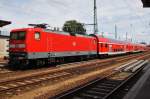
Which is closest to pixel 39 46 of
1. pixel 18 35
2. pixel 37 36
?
pixel 37 36

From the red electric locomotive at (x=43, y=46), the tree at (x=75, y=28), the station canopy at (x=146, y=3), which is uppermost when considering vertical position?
the tree at (x=75, y=28)

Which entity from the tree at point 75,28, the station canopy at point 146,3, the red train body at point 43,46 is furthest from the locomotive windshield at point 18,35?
the tree at point 75,28

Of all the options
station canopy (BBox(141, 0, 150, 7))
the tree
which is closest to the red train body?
the tree

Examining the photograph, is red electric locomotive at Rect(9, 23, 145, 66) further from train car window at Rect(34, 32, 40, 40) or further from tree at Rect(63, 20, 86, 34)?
tree at Rect(63, 20, 86, 34)

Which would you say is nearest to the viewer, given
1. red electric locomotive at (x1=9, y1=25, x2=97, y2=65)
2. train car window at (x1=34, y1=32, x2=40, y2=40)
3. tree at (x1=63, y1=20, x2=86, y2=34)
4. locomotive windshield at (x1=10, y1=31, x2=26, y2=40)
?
red electric locomotive at (x1=9, y1=25, x2=97, y2=65)

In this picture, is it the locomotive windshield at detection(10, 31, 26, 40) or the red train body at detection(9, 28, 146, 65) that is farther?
the locomotive windshield at detection(10, 31, 26, 40)

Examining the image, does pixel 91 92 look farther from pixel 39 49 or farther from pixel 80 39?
pixel 80 39

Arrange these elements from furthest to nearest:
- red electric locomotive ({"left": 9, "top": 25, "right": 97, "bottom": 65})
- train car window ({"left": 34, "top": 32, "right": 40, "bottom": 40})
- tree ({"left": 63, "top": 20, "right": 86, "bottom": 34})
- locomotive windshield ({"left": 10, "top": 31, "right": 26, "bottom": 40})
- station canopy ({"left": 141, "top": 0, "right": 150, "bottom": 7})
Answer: tree ({"left": 63, "top": 20, "right": 86, "bottom": 34}), train car window ({"left": 34, "top": 32, "right": 40, "bottom": 40}), locomotive windshield ({"left": 10, "top": 31, "right": 26, "bottom": 40}), red electric locomotive ({"left": 9, "top": 25, "right": 97, "bottom": 65}), station canopy ({"left": 141, "top": 0, "right": 150, "bottom": 7})

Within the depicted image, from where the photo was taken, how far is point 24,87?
1341cm

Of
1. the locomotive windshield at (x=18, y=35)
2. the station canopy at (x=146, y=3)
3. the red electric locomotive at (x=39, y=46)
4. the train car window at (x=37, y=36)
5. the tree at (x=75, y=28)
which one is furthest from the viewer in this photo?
the tree at (x=75, y=28)

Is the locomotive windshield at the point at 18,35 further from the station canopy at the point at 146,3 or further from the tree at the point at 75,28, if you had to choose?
the tree at the point at 75,28

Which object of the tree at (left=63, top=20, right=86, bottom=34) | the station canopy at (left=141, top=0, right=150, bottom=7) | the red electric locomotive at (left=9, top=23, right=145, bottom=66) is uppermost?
the tree at (left=63, top=20, right=86, bottom=34)

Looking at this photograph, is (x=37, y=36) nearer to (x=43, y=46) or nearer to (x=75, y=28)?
(x=43, y=46)

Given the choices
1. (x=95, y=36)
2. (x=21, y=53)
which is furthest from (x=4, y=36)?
(x=21, y=53)
